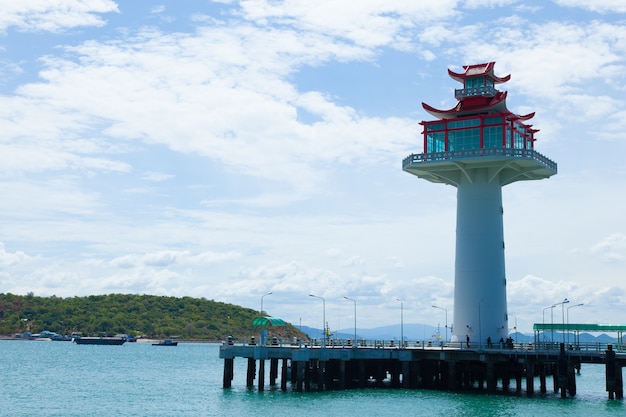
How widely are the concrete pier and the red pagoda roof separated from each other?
26.6m

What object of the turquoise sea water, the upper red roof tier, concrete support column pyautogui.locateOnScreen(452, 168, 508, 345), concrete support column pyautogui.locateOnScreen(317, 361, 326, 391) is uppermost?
the upper red roof tier

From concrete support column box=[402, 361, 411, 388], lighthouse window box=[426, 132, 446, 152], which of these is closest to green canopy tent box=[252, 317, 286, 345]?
concrete support column box=[402, 361, 411, 388]

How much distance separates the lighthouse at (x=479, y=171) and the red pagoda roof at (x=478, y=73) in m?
0.11

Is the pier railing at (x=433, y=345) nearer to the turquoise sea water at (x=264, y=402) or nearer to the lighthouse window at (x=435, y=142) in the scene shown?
the turquoise sea water at (x=264, y=402)

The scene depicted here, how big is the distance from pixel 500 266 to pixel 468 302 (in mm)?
4584

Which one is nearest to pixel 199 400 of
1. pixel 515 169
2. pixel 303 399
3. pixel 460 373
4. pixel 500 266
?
pixel 303 399

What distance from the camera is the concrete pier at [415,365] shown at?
69.6 metres

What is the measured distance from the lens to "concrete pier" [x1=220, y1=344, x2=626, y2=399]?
2739 inches

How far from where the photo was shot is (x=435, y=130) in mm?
83188

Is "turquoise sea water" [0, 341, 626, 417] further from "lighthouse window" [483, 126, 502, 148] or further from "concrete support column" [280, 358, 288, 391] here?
"lighthouse window" [483, 126, 502, 148]

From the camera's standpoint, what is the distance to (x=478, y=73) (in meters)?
83.2

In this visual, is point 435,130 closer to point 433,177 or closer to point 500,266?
point 433,177

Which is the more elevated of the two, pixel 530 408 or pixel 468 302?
pixel 468 302

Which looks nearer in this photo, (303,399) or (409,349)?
(303,399)
